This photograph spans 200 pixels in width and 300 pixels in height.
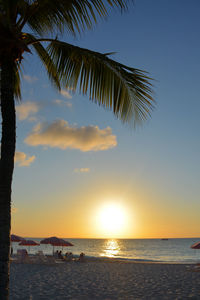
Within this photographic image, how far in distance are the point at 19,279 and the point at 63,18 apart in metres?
12.9

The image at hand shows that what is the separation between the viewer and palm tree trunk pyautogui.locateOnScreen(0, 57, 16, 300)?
3930 mm

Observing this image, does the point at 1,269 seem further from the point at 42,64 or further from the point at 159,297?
the point at 159,297

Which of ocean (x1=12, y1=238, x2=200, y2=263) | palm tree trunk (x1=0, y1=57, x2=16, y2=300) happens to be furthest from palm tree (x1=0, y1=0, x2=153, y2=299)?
ocean (x1=12, y1=238, x2=200, y2=263)

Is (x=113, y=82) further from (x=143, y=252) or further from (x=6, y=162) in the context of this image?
(x=143, y=252)

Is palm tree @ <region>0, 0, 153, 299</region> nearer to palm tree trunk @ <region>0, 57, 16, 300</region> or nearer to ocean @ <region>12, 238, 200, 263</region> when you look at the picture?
palm tree trunk @ <region>0, 57, 16, 300</region>

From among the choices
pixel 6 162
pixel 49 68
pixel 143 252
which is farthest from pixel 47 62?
pixel 143 252

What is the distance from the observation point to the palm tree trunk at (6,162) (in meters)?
3.93

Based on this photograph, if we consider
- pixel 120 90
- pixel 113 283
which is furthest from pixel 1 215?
pixel 113 283

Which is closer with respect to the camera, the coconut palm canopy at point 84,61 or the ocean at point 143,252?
the coconut palm canopy at point 84,61

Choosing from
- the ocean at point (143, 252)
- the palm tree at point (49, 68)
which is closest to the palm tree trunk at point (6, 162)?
the palm tree at point (49, 68)

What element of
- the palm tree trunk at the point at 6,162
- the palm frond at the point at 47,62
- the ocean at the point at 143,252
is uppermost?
the palm frond at the point at 47,62

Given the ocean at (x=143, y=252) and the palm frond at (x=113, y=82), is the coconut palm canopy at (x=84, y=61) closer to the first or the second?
the palm frond at (x=113, y=82)

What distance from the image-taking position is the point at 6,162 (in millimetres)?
4176

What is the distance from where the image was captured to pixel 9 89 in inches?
174
